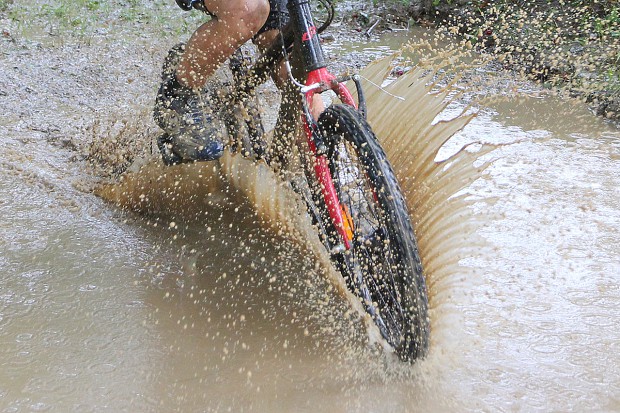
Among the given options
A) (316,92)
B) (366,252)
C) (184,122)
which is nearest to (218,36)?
(184,122)

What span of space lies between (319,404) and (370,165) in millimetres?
859

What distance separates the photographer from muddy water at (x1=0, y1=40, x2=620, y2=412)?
7.86 feet

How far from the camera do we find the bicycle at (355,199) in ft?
7.25

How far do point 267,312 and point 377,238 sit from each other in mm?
745

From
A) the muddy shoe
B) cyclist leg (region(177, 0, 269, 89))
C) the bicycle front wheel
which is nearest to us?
the bicycle front wheel

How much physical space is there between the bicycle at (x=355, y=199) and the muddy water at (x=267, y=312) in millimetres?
196

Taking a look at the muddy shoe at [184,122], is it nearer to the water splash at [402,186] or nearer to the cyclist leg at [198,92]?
the cyclist leg at [198,92]

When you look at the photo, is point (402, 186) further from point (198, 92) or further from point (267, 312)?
point (198, 92)

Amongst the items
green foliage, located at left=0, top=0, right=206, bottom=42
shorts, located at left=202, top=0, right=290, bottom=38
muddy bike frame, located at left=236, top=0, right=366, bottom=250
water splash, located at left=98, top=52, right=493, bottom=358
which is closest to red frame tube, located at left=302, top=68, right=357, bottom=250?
muddy bike frame, located at left=236, top=0, right=366, bottom=250

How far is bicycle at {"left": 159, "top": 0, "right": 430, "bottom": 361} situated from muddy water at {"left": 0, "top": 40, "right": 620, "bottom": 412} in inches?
7.7

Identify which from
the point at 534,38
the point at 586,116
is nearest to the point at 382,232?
the point at 586,116

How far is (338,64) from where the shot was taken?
229 inches

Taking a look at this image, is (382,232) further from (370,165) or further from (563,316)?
(563,316)

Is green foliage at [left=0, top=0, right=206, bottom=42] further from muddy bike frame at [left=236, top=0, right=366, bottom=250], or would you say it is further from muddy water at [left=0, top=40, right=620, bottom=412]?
muddy bike frame at [left=236, top=0, right=366, bottom=250]
